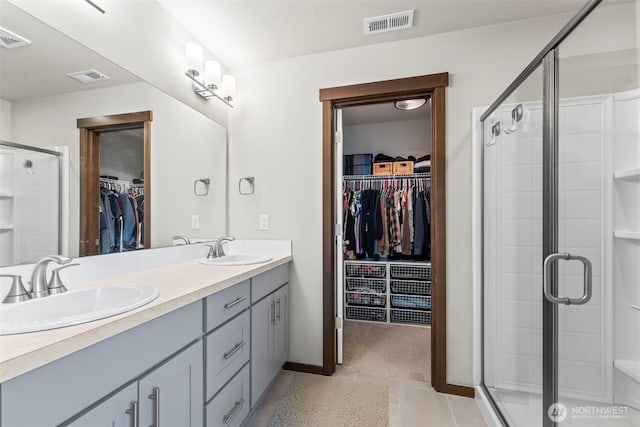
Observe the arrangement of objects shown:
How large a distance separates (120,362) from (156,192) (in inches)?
42.6

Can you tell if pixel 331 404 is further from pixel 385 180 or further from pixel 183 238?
pixel 385 180

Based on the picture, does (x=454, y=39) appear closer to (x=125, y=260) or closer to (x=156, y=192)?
(x=156, y=192)

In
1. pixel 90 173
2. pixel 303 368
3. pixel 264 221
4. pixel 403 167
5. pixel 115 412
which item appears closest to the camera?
pixel 115 412

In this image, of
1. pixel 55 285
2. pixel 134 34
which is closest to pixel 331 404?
pixel 55 285

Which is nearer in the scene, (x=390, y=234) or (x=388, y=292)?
(x=388, y=292)

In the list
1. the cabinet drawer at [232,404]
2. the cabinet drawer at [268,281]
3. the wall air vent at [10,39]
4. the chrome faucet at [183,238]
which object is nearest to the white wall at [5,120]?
the wall air vent at [10,39]

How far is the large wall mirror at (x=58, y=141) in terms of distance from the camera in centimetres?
106

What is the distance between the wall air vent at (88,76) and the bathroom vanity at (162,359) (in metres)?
0.91

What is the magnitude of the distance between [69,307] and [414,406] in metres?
1.83

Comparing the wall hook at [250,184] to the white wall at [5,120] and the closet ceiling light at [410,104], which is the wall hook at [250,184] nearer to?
the white wall at [5,120]

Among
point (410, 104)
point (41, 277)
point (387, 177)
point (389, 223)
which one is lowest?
point (41, 277)

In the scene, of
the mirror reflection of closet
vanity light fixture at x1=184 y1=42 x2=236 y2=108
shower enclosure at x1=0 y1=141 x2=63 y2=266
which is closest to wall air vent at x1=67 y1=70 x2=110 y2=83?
the mirror reflection of closet

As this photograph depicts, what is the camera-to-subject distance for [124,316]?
837mm

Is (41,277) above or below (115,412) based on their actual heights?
above
